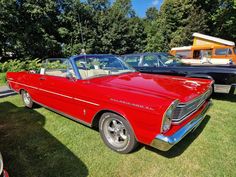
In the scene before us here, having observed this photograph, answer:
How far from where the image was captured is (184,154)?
2.94m

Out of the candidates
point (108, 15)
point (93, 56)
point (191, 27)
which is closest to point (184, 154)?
point (93, 56)

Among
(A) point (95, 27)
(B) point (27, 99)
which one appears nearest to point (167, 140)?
(B) point (27, 99)

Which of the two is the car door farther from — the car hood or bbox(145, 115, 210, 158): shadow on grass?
bbox(145, 115, 210, 158): shadow on grass

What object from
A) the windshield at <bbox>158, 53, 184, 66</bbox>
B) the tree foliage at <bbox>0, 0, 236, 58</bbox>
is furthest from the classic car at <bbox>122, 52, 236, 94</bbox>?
the tree foliage at <bbox>0, 0, 236, 58</bbox>

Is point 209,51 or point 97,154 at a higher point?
point 209,51

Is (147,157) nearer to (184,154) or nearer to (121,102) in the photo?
(184,154)

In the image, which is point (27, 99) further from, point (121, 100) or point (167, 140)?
point (167, 140)

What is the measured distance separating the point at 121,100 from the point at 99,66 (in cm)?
148

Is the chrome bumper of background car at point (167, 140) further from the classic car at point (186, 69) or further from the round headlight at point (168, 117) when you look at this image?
the classic car at point (186, 69)

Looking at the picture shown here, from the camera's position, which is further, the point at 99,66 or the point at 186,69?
the point at 186,69

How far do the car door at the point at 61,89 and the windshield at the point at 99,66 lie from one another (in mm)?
224

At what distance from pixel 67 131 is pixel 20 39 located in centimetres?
1884

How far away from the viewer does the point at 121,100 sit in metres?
2.66

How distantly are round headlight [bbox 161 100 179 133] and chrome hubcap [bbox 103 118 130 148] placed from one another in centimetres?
67
